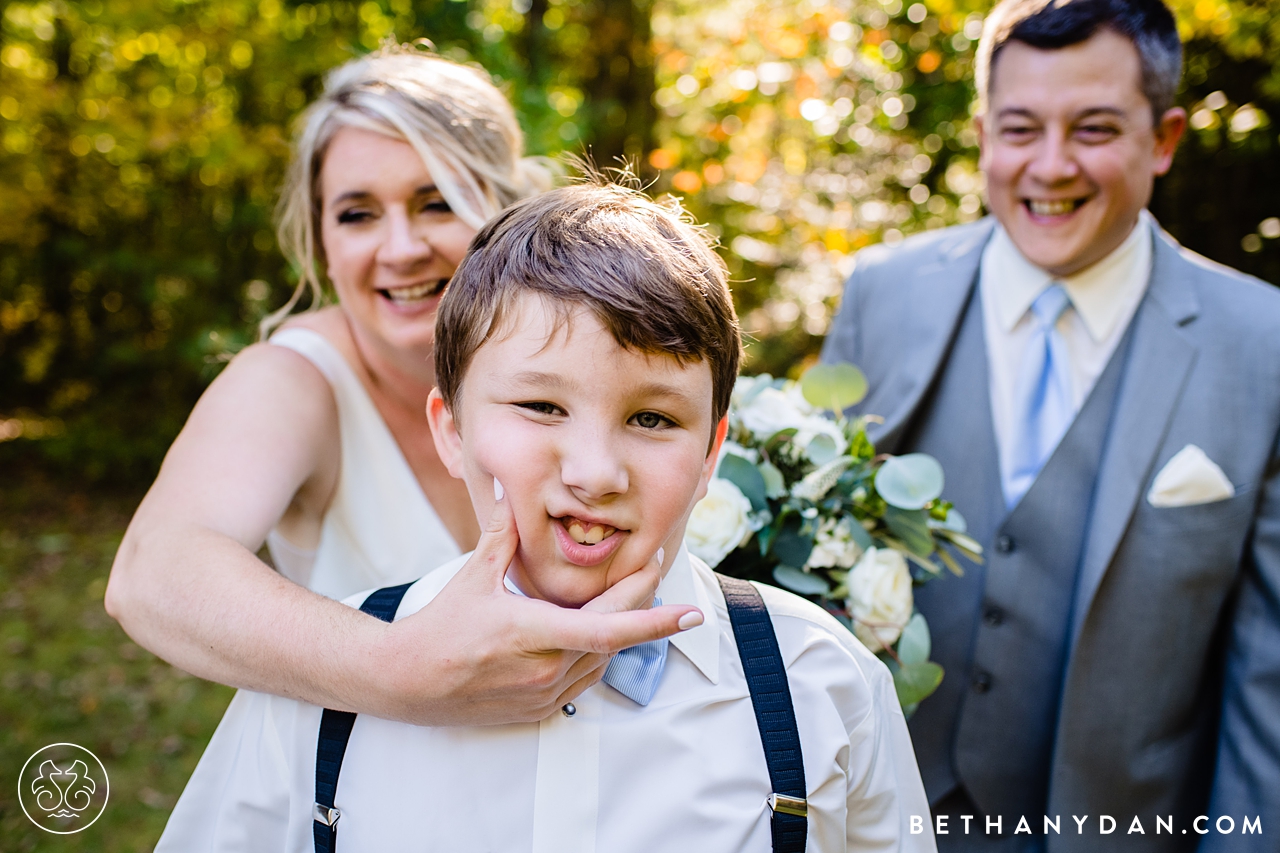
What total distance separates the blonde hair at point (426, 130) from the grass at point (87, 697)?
322cm

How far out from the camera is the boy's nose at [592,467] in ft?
4.19

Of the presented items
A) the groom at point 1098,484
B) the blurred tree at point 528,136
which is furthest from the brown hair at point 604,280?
the blurred tree at point 528,136

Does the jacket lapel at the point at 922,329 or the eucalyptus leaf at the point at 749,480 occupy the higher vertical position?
the jacket lapel at the point at 922,329

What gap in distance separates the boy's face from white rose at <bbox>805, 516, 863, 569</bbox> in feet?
1.72

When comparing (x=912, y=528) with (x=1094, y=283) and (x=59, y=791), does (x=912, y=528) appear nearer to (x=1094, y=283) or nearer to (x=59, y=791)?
(x=1094, y=283)

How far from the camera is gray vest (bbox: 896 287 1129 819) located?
2334 mm

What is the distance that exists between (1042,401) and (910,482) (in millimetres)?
878

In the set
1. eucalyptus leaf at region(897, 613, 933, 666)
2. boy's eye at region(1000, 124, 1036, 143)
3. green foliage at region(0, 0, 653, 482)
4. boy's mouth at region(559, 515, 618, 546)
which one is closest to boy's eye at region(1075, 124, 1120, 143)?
boy's eye at region(1000, 124, 1036, 143)

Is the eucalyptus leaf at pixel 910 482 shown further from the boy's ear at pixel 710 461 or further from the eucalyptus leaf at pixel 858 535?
the boy's ear at pixel 710 461

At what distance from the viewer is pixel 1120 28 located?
7.40 ft

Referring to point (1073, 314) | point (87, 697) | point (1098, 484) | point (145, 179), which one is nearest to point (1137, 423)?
point (1098, 484)

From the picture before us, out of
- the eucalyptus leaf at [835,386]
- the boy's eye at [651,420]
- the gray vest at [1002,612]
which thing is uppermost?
the boy's eye at [651,420]

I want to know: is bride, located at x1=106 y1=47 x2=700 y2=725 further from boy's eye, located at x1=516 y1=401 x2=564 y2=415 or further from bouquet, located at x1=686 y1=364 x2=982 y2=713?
bouquet, located at x1=686 y1=364 x2=982 y2=713

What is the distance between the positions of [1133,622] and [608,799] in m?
1.51
